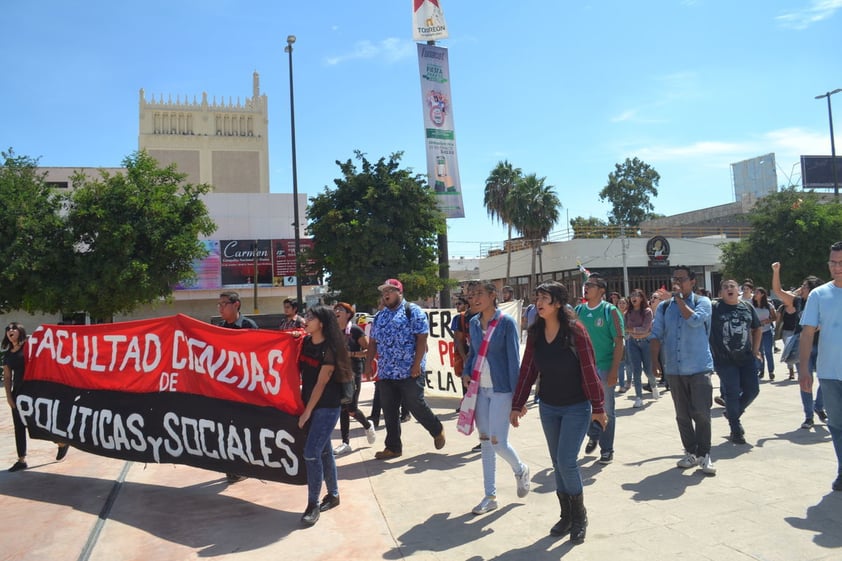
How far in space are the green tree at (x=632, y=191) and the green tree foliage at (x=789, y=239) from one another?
3891cm

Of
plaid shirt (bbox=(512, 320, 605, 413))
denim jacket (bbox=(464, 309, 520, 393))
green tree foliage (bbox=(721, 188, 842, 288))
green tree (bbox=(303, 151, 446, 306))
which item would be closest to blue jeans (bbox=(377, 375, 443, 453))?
denim jacket (bbox=(464, 309, 520, 393))

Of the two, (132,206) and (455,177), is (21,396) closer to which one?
(455,177)

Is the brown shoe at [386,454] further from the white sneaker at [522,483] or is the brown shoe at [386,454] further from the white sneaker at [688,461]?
the white sneaker at [688,461]

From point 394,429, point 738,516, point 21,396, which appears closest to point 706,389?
point 738,516

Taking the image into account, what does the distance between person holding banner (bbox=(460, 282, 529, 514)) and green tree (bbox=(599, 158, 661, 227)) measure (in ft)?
233

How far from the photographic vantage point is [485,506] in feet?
17.1

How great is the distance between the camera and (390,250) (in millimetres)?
19828

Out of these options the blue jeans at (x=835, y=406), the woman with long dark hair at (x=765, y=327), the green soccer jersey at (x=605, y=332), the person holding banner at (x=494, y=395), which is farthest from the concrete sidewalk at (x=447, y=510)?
the woman with long dark hair at (x=765, y=327)

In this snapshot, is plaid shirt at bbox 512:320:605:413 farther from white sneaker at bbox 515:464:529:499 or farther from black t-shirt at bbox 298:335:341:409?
black t-shirt at bbox 298:335:341:409

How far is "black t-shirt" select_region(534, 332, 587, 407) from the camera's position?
15.0 feet

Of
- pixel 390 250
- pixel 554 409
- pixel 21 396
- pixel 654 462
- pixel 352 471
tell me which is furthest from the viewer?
pixel 390 250

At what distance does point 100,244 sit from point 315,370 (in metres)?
21.2

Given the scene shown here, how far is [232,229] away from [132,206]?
17.9 m

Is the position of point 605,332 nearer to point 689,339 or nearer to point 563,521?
point 689,339
